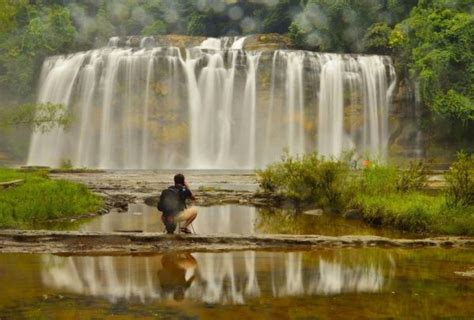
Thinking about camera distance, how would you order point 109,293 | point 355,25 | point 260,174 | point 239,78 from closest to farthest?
point 109,293 → point 260,174 → point 239,78 → point 355,25

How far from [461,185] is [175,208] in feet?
20.7

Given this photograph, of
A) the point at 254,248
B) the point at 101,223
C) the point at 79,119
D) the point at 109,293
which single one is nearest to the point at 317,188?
the point at 101,223

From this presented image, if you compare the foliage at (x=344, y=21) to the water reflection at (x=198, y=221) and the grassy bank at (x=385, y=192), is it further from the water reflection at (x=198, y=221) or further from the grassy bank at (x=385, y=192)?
the water reflection at (x=198, y=221)

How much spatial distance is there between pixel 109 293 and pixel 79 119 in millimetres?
40093

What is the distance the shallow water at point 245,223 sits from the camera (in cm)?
1273

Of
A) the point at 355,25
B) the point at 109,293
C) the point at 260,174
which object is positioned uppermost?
the point at 355,25

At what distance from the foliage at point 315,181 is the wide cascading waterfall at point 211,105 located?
1018 inches

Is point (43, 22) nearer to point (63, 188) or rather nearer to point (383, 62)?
point (383, 62)

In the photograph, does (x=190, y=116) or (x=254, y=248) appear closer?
(x=254, y=248)

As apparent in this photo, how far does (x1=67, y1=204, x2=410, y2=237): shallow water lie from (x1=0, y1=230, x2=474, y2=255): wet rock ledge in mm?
1377

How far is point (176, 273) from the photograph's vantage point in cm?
765

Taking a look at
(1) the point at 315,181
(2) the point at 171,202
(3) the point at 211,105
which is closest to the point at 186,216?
(2) the point at 171,202

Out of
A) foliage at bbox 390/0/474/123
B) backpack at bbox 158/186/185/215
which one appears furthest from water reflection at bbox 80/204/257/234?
foliage at bbox 390/0/474/123

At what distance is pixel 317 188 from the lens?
56.2ft
